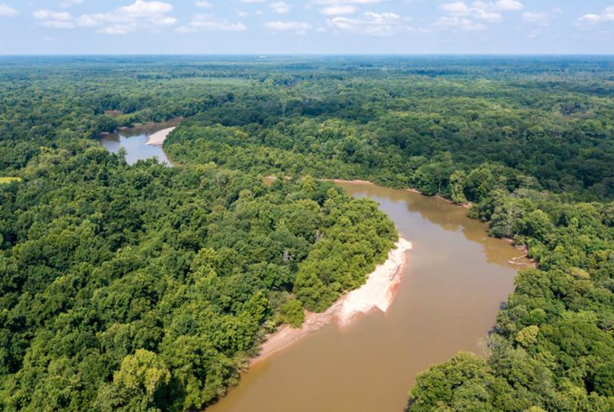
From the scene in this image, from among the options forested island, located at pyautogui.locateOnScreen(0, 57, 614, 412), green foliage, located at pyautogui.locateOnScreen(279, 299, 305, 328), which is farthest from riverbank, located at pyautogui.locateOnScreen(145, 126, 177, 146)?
green foliage, located at pyautogui.locateOnScreen(279, 299, 305, 328)

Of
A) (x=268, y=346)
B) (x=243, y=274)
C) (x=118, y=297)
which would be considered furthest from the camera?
(x=243, y=274)

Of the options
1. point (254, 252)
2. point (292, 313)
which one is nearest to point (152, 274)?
point (254, 252)

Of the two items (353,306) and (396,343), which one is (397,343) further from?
(353,306)

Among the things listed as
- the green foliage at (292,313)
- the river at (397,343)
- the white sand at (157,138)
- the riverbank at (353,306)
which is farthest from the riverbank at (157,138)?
the green foliage at (292,313)

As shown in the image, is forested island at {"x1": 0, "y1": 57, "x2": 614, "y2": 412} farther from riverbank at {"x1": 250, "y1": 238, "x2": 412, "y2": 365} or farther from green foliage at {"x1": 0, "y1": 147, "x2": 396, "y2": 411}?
riverbank at {"x1": 250, "y1": 238, "x2": 412, "y2": 365}

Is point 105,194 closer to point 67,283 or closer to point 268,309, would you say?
point 67,283

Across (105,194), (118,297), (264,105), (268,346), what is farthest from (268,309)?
(264,105)
